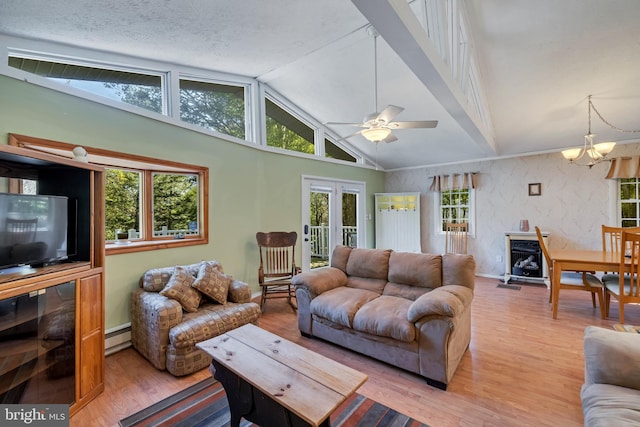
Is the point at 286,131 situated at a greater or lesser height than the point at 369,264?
greater

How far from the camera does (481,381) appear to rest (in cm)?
216

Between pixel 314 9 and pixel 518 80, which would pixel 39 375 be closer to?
pixel 314 9

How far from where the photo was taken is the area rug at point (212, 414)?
5.75 ft

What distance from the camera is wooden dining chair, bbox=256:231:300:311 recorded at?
12.6 feet

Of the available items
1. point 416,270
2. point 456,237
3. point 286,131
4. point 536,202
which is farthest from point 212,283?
point 536,202

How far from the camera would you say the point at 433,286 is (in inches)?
106

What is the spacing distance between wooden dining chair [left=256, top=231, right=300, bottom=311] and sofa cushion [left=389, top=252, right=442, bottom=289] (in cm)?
151

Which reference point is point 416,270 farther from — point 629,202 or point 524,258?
point 629,202

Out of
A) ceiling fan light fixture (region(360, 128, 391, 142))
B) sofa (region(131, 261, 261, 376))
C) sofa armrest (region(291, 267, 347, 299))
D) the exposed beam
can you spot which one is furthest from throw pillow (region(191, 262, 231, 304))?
the exposed beam

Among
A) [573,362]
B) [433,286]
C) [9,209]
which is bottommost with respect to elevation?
[573,362]

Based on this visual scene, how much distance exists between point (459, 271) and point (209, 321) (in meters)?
2.32

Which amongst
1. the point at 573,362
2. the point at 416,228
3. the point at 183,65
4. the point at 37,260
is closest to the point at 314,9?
the point at 183,65

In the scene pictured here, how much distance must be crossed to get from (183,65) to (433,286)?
3.80 meters

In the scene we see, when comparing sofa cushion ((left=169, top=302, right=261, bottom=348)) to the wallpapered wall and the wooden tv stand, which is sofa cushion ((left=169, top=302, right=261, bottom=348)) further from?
the wallpapered wall
